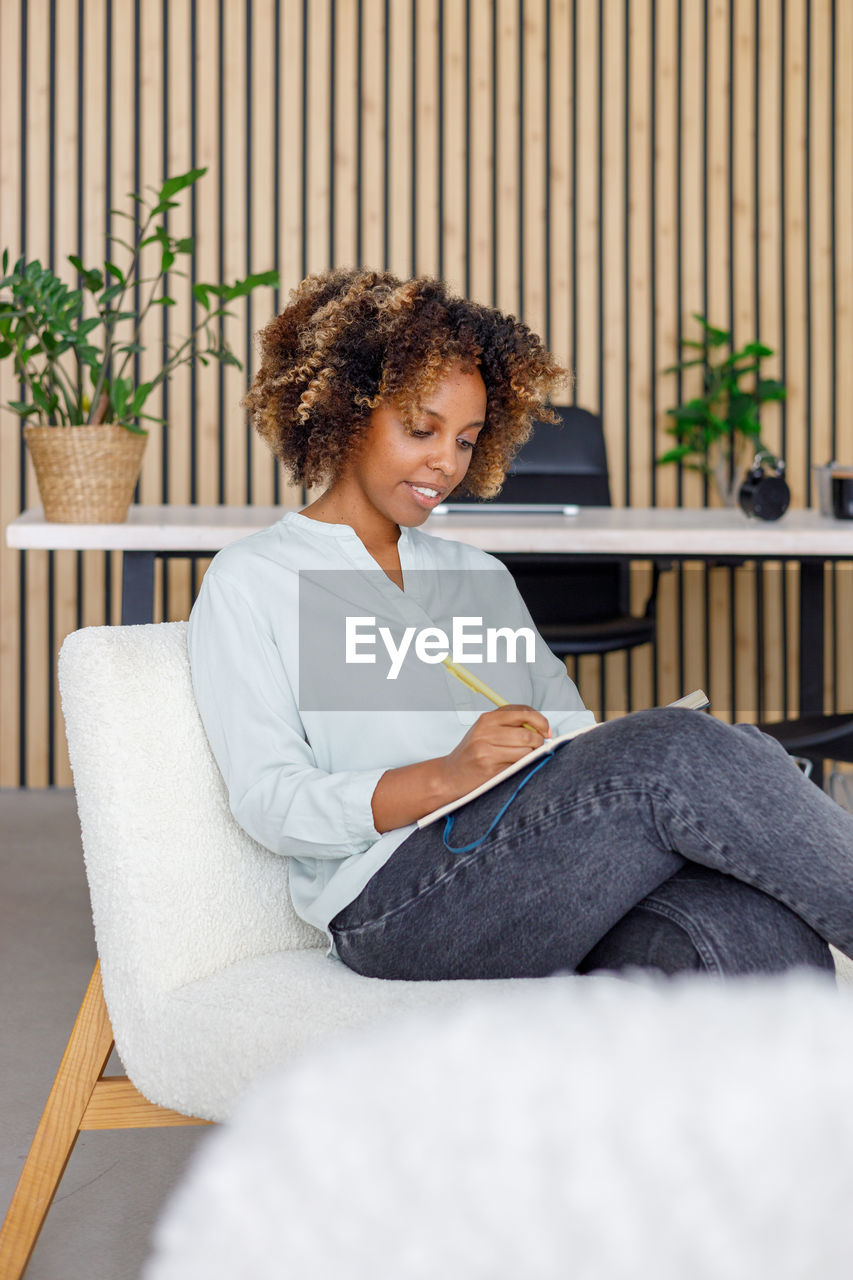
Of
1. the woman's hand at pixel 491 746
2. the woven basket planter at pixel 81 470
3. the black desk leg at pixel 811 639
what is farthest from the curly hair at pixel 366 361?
the black desk leg at pixel 811 639

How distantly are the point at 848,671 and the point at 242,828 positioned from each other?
364 cm

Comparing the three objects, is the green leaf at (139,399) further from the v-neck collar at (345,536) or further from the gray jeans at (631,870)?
the gray jeans at (631,870)

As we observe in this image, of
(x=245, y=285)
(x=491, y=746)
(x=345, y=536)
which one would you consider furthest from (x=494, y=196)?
(x=491, y=746)

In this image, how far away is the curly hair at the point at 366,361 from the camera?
4.74 ft

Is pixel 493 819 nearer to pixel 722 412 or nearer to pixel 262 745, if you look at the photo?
pixel 262 745

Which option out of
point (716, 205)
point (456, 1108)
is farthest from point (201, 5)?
point (456, 1108)

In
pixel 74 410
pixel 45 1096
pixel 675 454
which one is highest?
pixel 675 454

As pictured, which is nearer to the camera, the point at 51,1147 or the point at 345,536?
the point at 51,1147

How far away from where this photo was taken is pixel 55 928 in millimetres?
2559

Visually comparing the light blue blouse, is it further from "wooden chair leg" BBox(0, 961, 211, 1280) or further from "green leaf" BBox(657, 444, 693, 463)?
"green leaf" BBox(657, 444, 693, 463)

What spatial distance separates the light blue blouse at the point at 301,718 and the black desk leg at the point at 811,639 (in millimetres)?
2048

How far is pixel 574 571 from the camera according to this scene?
361 cm

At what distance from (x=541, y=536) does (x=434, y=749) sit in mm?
1162

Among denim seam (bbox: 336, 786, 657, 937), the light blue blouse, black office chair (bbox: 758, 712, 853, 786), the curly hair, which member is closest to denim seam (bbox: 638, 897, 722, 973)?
denim seam (bbox: 336, 786, 657, 937)
